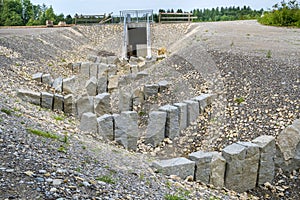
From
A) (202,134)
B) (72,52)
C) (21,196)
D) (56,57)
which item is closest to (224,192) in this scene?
(202,134)

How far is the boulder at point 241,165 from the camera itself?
600 cm

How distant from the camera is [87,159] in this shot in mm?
5098

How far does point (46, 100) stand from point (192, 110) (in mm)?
3479

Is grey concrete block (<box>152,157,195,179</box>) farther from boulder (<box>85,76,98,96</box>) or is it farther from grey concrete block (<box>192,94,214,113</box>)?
boulder (<box>85,76,98,96</box>)

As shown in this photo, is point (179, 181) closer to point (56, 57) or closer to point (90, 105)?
point (90, 105)

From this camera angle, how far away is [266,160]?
6293mm

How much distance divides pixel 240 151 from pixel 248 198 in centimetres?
80

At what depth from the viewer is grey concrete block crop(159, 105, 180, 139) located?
7723 mm

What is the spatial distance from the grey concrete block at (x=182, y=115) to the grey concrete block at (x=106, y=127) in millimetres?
1552

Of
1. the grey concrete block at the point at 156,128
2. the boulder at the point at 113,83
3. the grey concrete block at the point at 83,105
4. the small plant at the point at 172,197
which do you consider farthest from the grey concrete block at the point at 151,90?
the small plant at the point at 172,197

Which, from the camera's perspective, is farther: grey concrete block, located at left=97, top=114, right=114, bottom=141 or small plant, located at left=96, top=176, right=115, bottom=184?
grey concrete block, located at left=97, top=114, right=114, bottom=141

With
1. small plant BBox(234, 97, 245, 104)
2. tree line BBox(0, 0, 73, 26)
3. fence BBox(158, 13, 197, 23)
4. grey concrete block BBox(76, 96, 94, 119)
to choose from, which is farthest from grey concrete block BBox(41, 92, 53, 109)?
tree line BBox(0, 0, 73, 26)

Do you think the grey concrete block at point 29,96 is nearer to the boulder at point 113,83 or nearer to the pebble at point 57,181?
the boulder at point 113,83

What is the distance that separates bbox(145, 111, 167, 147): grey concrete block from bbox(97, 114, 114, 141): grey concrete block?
2.79 ft
